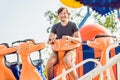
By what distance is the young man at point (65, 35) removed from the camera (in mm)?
3791

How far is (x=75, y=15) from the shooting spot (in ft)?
31.6

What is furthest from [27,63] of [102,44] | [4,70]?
[102,44]

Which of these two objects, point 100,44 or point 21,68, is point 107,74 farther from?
point 21,68

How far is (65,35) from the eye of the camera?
12.8 ft

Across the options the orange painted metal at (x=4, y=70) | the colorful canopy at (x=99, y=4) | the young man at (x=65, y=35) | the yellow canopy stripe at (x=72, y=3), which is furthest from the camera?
the yellow canopy stripe at (x=72, y=3)

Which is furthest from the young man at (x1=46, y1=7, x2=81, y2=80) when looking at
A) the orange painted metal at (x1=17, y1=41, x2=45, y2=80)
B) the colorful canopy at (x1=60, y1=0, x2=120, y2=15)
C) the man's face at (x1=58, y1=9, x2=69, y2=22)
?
the colorful canopy at (x1=60, y1=0, x2=120, y2=15)

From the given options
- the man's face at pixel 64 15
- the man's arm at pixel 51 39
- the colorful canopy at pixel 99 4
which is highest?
the colorful canopy at pixel 99 4

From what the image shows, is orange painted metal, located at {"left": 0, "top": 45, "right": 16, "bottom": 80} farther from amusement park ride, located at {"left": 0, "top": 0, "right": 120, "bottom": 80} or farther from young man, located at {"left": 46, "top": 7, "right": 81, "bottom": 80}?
young man, located at {"left": 46, "top": 7, "right": 81, "bottom": 80}

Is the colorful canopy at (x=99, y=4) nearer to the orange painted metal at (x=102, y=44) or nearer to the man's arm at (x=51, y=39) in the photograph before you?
the orange painted metal at (x=102, y=44)

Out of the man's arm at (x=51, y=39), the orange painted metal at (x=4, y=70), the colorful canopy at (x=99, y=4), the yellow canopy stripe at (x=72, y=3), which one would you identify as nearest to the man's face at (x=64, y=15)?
the man's arm at (x=51, y=39)

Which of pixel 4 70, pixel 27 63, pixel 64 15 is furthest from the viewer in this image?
pixel 4 70

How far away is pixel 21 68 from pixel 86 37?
1.51 meters

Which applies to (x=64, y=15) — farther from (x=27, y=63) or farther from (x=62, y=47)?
(x=27, y=63)

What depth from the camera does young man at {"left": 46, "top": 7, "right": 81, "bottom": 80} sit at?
3.79m
